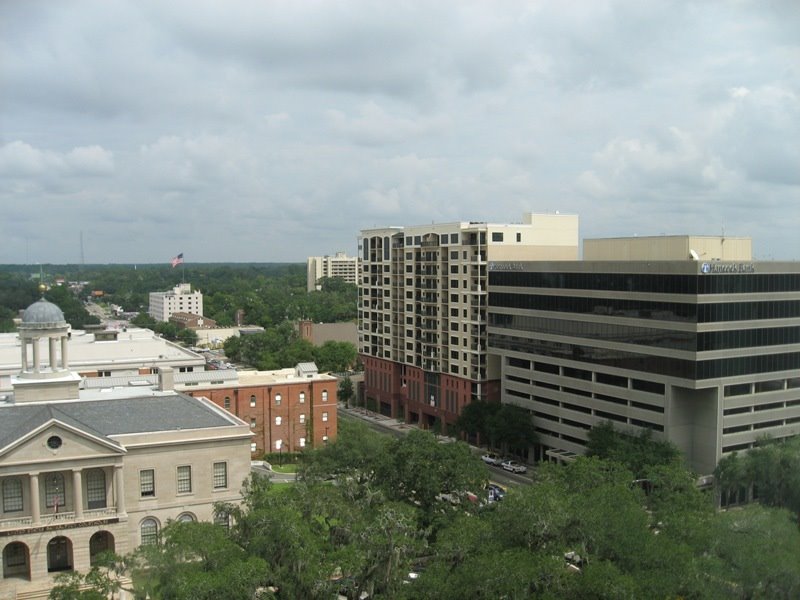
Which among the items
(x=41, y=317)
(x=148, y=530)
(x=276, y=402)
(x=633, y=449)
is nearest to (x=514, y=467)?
(x=633, y=449)

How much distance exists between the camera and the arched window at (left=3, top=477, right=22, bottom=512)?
4069 centimetres

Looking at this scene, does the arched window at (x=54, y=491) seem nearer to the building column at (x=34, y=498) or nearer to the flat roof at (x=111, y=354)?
the building column at (x=34, y=498)

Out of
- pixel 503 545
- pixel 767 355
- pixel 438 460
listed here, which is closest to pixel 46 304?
pixel 438 460

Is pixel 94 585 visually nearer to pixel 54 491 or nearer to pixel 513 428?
pixel 54 491

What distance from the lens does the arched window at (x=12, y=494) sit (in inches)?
1602

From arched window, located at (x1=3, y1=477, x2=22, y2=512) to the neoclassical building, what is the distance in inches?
2.0

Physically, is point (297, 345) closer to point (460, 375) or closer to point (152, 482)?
point (460, 375)

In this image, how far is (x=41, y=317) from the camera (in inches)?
1924

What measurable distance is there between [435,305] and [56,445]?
149ft

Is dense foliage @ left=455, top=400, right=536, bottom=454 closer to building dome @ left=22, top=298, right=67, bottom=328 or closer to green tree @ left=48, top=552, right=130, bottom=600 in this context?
building dome @ left=22, top=298, right=67, bottom=328

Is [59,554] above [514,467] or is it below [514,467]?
above

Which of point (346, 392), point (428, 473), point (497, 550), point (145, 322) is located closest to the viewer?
point (497, 550)

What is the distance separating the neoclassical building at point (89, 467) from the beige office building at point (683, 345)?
28.1 m

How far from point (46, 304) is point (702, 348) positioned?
1666 inches
